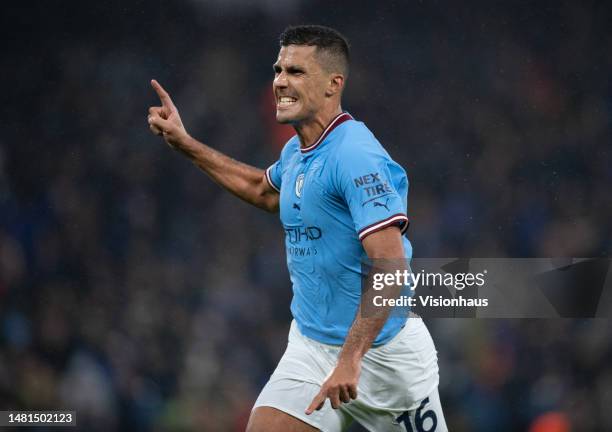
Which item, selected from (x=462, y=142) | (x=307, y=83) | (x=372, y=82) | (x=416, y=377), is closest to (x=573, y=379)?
(x=462, y=142)

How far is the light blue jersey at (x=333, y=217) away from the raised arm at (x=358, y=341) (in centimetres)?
10

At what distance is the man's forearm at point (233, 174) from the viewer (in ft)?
15.0

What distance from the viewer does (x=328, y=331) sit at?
12.6 feet

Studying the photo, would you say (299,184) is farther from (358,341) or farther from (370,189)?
(358,341)

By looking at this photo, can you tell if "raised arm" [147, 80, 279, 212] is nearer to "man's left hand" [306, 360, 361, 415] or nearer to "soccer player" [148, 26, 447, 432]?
"soccer player" [148, 26, 447, 432]

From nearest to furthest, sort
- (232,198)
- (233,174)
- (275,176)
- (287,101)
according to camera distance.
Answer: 1. (287,101)
2. (275,176)
3. (233,174)
4. (232,198)

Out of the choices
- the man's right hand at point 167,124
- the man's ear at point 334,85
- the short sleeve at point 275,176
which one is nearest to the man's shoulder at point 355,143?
the man's ear at point 334,85

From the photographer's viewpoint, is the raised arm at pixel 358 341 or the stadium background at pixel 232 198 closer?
the raised arm at pixel 358 341

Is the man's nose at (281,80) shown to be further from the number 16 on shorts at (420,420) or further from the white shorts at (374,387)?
the number 16 on shorts at (420,420)

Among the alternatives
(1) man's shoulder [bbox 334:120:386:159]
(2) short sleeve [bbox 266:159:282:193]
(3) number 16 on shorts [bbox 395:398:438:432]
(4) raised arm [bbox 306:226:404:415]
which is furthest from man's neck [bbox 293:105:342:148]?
(3) number 16 on shorts [bbox 395:398:438:432]

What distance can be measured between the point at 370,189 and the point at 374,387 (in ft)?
2.84

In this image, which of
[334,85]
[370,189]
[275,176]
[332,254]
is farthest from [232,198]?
[370,189]

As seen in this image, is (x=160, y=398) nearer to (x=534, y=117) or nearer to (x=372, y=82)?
(x=372, y=82)

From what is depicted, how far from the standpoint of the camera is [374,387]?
3.88 metres
